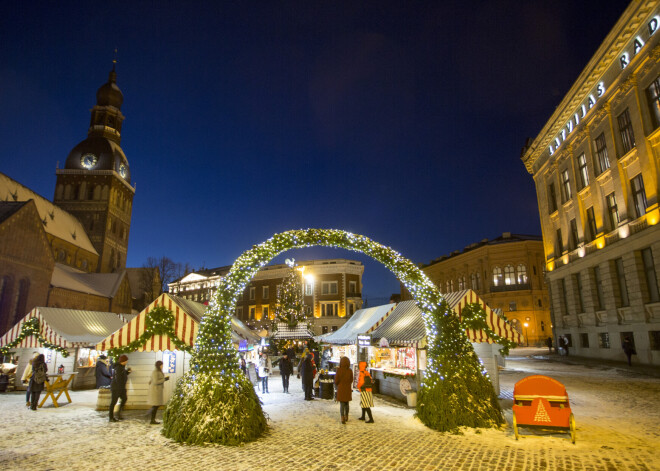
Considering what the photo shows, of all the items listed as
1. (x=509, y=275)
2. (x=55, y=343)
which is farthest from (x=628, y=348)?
(x=509, y=275)

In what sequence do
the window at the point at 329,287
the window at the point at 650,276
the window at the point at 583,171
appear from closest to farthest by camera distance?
the window at the point at 650,276 < the window at the point at 583,171 < the window at the point at 329,287

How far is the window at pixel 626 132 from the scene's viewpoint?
22.8 meters

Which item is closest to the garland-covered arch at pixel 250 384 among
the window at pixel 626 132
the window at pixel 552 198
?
the window at pixel 626 132

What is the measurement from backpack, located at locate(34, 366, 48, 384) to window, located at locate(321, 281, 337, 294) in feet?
149

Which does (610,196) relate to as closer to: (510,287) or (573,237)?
(573,237)

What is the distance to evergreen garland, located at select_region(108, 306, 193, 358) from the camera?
41.5 ft

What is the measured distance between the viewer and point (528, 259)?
50.8 meters

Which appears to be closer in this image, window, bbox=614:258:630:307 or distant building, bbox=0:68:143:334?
window, bbox=614:258:630:307

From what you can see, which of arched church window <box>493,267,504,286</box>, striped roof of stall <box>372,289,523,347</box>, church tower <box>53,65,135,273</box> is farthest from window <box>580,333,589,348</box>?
church tower <box>53,65,135,273</box>

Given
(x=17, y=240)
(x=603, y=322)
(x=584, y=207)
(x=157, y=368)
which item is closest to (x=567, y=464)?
(x=157, y=368)

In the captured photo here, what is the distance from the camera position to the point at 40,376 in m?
12.6

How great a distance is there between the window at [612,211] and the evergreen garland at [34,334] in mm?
31647

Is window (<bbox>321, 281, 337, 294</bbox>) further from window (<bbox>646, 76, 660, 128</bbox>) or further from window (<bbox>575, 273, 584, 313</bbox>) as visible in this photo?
window (<bbox>646, 76, 660, 128</bbox>)

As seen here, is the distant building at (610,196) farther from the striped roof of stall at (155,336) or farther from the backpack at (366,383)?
the striped roof of stall at (155,336)
